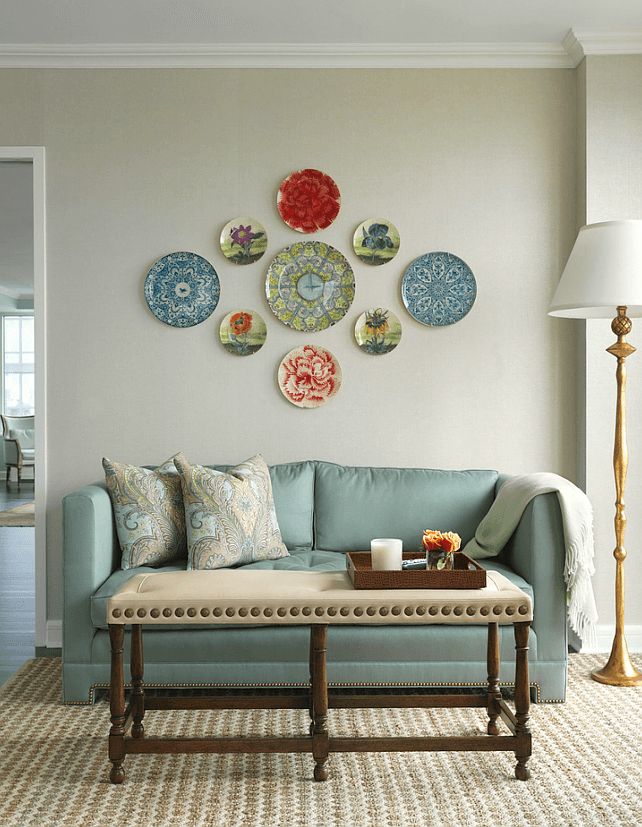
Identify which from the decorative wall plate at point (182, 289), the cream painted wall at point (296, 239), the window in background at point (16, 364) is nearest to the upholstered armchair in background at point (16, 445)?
the window in background at point (16, 364)

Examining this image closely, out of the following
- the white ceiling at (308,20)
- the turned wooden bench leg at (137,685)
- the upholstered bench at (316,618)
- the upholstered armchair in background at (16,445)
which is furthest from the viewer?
the upholstered armchair in background at (16,445)

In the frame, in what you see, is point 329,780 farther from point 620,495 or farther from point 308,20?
point 308,20

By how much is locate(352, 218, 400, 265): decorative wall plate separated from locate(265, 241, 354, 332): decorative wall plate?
94mm

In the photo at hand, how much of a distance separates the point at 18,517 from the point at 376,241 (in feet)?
18.2

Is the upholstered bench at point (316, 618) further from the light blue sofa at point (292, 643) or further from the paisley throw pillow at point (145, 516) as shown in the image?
the paisley throw pillow at point (145, 516)

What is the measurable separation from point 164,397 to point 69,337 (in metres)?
0.51

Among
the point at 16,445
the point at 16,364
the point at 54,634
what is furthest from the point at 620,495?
the point at 16,364

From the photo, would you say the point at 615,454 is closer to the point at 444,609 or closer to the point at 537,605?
the point at 537,605

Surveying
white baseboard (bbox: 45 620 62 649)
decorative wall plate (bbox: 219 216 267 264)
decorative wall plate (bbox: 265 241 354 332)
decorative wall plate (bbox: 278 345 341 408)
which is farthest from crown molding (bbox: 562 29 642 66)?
white baseboard (bbox: 45 620 62 649)

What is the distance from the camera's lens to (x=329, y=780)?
2439 mm

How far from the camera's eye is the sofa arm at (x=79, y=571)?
3.03 meters

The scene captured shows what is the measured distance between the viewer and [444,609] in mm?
2342

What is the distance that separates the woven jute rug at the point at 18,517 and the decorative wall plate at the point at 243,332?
4443mm

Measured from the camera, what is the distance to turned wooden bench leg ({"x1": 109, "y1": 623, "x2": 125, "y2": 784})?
2.37 m
